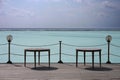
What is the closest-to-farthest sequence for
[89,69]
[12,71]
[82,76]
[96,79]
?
1. [96,79]
2. [82,76]
3. [12,71]
4. [89,69]

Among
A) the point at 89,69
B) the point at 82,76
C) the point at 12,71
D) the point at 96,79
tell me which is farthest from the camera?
the point at 89,69

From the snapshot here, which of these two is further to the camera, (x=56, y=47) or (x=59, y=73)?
(x=56, y=47)

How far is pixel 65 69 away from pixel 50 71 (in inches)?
19.6

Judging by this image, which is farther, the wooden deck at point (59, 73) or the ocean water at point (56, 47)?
the ocean water at point (56, 47)

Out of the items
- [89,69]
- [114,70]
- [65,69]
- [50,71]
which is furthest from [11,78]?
[114,70]

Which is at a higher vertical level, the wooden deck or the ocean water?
the wooden deck

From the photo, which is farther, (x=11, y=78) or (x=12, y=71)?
(x=12, y=71)

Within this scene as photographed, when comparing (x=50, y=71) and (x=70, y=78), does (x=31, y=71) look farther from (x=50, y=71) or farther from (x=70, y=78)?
(x=70, y=78)

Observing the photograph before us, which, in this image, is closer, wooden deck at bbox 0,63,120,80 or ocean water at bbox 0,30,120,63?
wooden deck at bbox 0,63,120,80

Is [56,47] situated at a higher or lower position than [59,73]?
lower

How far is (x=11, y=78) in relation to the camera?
576cm

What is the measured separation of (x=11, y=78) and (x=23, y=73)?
2.05 ft

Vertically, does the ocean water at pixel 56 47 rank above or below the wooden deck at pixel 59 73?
below

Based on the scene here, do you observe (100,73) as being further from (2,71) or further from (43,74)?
(2,71)
